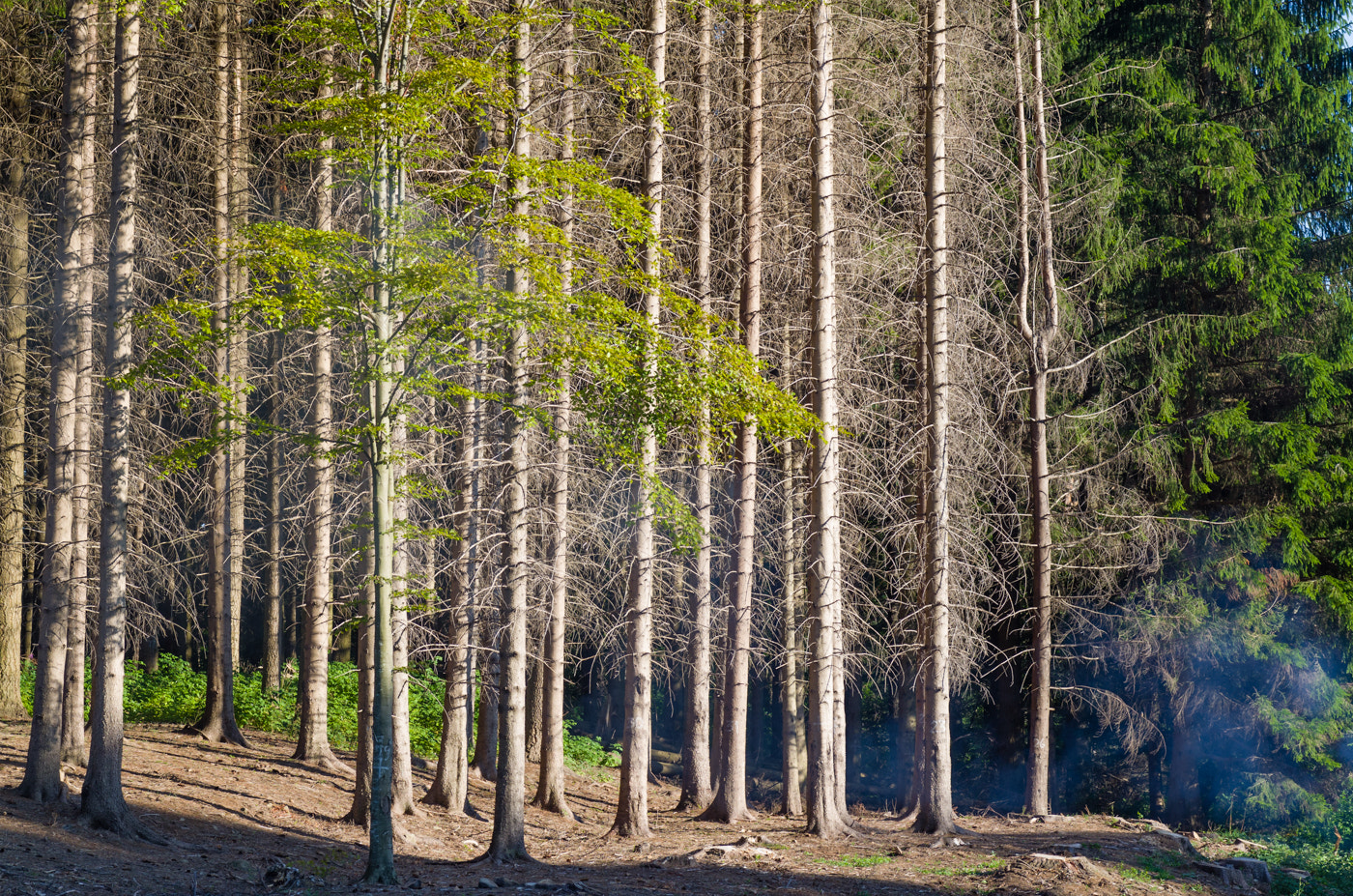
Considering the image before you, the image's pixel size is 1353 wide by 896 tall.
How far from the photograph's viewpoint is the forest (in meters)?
9.70

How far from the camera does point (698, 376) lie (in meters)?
9.71

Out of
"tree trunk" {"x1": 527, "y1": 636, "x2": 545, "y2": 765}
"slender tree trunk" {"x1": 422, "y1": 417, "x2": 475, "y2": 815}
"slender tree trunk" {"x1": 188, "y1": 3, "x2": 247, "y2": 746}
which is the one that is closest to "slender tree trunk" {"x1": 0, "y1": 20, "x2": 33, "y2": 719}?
"slender tree trunk" {"x1": 188, "y1": 3, "x2": 247, "y2": 746}

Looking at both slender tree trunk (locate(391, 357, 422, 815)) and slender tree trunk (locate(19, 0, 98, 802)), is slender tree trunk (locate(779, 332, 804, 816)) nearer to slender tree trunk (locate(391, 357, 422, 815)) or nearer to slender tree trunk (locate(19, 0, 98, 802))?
slender tree trunk (locate(391, 357, 422, 815))

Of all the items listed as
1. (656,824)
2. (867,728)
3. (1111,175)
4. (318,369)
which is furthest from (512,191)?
(867,728)

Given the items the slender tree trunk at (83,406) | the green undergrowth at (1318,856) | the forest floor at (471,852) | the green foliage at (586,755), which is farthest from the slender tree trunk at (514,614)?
the green foliage at (586,755)

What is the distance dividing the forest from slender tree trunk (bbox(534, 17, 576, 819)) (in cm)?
9

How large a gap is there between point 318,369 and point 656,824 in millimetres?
7790

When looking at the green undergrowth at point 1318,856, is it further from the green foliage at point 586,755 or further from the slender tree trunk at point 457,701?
the green foliage at point 586,755

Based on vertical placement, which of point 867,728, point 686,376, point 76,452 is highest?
point 686,376

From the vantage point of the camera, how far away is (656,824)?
14.2 m

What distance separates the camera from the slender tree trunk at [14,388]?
13422 millimetres

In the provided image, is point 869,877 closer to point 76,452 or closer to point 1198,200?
point 76,452

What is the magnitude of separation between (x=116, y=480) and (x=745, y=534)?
24.4 ft

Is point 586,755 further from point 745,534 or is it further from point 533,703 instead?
point 745,534
